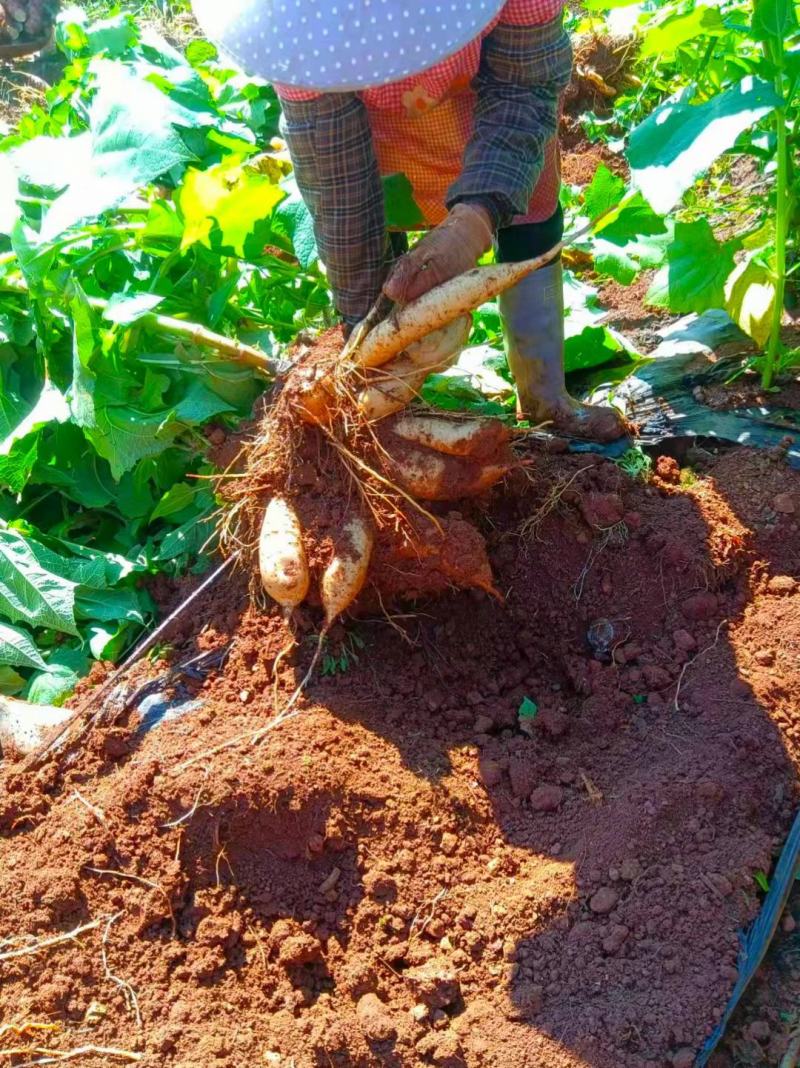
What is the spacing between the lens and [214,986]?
5.31 feet

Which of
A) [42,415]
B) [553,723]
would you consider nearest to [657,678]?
[553,723]

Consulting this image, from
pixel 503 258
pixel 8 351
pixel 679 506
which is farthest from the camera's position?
pixel 8 351

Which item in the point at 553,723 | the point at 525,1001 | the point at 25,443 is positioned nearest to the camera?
the point at 525,1001

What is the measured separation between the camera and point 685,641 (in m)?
1.91

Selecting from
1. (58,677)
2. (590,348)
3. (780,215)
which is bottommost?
(58,677)

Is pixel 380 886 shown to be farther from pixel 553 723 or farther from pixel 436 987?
pixel 553 723

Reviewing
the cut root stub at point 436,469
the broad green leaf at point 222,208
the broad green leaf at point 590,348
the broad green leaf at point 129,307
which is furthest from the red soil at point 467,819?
the broad green leaf at point 222,208

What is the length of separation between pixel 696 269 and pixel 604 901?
1.37 metres

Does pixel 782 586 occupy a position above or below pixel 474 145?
below

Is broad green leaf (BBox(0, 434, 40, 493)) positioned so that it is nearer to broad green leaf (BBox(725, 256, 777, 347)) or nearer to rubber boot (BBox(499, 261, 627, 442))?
rubber boot (BBox(499, 261, 627, 442))

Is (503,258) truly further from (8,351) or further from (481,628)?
(8,351)

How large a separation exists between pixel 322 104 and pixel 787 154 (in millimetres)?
988

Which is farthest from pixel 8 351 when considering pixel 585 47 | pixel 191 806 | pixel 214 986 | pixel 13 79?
pixel 13 79

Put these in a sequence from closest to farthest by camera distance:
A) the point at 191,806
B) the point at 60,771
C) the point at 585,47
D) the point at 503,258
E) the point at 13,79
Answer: the point at 191,806, the point at 60,771, the point at 503,258, the point at 585,47, the point at 13,79
